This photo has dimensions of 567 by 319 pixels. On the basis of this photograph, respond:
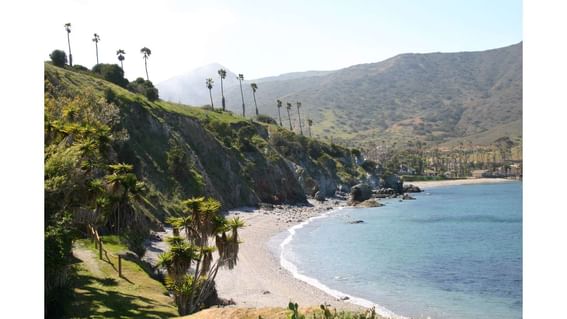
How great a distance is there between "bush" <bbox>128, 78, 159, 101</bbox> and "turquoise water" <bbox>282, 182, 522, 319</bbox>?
49.3 meters

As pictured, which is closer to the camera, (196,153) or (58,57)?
(196,153)

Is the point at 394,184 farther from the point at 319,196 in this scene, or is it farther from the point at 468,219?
the point at 468,219

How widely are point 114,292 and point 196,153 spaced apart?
229ft

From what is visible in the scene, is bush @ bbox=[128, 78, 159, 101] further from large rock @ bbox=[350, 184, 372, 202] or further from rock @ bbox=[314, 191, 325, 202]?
A: large rock @ bbox=[350, 184, 372, 202]

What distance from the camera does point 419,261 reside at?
185 feet

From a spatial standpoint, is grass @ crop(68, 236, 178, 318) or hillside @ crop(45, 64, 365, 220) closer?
grass @ crop(68, 236, 178, 318)

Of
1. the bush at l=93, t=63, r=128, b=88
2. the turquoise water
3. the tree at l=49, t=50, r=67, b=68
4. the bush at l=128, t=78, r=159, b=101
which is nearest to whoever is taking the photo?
the turquoise water

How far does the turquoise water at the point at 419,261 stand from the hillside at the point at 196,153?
17.8 m

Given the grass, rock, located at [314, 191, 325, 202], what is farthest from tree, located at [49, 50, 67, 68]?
the grass

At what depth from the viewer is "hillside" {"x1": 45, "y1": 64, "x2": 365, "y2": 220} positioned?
71000mm

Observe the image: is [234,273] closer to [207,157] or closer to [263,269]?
[263,269]

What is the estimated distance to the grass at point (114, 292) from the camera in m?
23.5

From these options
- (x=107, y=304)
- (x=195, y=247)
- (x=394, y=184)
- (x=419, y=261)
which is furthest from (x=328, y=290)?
(x=394, y=184)
